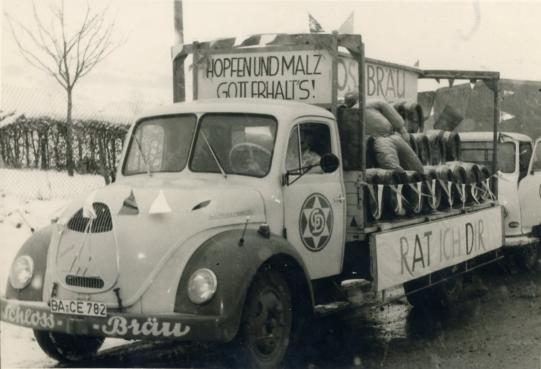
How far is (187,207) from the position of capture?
564 cm

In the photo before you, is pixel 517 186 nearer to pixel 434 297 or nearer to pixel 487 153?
pixel 487 153

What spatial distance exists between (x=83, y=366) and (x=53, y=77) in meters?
5.57

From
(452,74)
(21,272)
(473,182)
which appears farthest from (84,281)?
(452,74)

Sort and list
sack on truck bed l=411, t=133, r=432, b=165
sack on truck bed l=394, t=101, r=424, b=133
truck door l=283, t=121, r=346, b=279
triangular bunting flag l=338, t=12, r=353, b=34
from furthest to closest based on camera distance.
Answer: sack on truck bed l=394, t=101, r=424, b=133
sack on truck bed l=411, t=133, r=432, b=165
triangular bunting flag l=338, t=12, r=353, b=34
truck door l=283, t=121, r=346, b=279

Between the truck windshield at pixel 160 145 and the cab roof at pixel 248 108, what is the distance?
78 mm

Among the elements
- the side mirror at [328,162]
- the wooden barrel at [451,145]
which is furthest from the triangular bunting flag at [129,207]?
the wooden barrel at [451,145]

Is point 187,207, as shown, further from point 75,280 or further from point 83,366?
point 83,366

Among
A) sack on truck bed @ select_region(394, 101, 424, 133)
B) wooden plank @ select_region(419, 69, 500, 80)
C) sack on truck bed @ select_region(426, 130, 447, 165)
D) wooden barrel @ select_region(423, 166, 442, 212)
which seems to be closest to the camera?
wooden barrel @ select_region(423, 166, 442, 212)

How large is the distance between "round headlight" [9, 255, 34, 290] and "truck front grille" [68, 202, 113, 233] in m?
0.43

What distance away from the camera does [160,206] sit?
5543 millimetres

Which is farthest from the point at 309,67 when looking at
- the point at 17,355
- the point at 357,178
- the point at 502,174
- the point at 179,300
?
the point at 502,174

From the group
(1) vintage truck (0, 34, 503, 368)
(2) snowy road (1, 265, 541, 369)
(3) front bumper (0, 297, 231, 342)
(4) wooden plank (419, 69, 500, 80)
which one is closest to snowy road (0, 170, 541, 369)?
(2) snowy road (1, 265, 541, 369)

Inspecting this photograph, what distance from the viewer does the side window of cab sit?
21.6ft

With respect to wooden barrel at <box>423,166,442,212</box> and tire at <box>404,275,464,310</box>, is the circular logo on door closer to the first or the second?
wooden barrel at <box>423,166,442,212</box>
